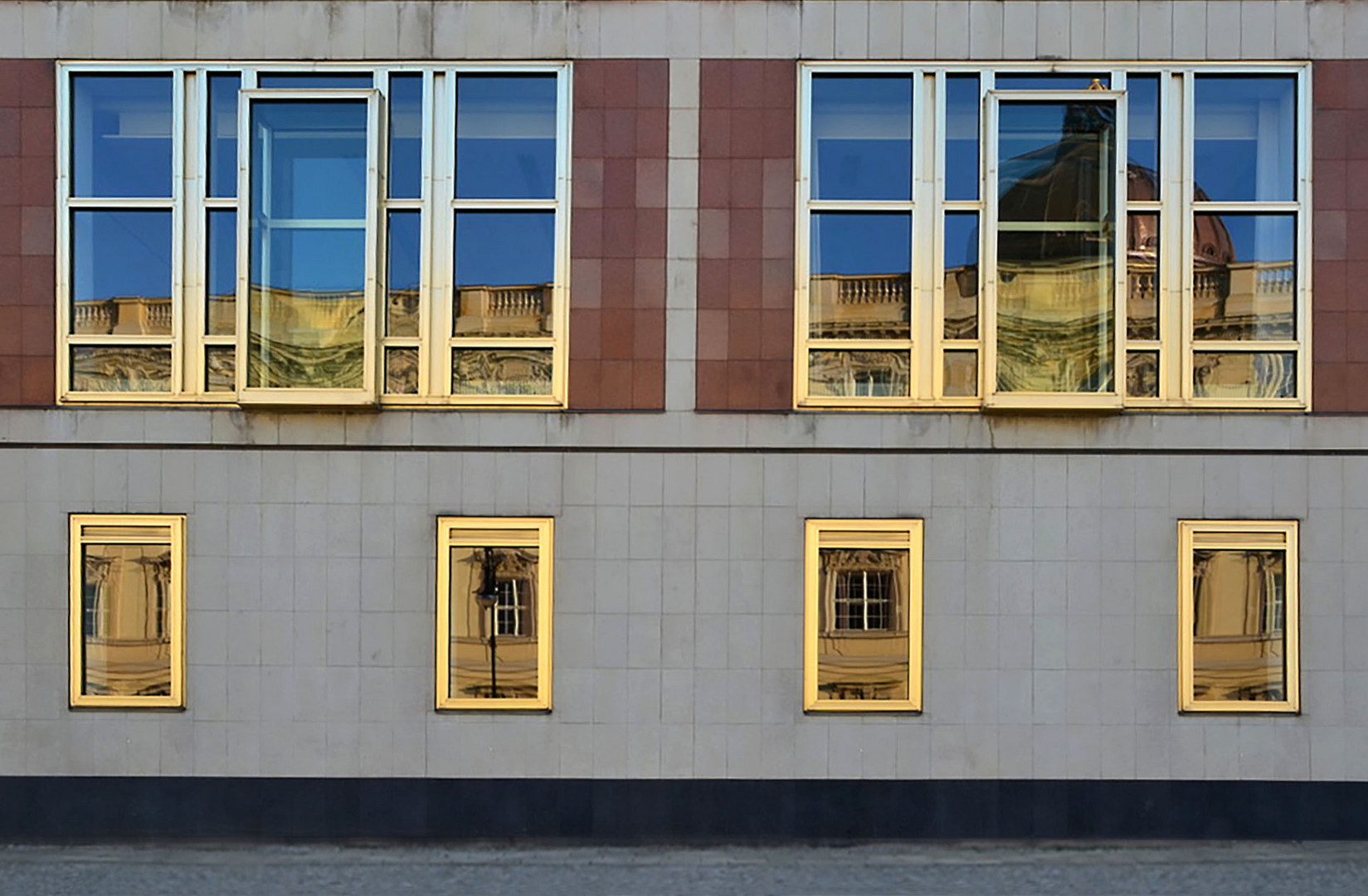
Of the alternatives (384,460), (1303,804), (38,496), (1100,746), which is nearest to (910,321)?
(1100,746)

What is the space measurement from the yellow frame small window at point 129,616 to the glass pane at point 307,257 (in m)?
1.95

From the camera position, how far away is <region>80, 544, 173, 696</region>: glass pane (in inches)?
448

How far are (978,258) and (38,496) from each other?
30.4 feet

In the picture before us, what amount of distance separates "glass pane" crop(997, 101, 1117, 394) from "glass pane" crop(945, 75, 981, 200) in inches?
11.3

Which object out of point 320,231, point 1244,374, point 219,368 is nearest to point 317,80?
point 320,231

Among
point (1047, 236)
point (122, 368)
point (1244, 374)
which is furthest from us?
point (122, 368)

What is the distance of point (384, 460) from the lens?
446 inches

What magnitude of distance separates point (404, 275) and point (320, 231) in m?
0.87

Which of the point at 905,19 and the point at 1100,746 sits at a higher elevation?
the point at 905,19

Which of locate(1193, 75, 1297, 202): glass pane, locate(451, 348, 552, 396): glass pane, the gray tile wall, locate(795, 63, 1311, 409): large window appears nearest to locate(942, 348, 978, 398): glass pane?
locate(795, 63, 1311, 409): large window

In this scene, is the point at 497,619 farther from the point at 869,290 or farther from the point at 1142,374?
the point at 1142,374

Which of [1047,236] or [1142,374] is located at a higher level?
[1047,236]

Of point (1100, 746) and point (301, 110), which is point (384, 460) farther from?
point (1100, 746)

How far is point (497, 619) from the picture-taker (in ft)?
37.4
